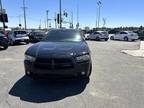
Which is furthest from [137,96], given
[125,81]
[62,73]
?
[62,73]

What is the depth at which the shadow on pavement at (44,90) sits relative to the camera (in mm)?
5500

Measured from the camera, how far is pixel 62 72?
5930 mm

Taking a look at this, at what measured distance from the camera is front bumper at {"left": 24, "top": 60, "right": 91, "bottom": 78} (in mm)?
5943

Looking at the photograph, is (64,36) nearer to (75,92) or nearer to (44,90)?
(44,90)

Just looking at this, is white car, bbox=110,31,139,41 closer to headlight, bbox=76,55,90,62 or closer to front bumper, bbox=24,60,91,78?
headlight, bbox=76,55,90,62

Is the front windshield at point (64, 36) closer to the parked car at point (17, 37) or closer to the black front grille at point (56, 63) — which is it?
the black front grille at point (56, 63)

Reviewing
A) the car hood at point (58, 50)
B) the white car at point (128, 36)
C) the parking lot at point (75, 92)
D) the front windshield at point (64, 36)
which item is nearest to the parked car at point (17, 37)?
the front windshield at point (64, 36)

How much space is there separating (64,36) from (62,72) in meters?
2.35

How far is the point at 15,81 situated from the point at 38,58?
60.7 inches

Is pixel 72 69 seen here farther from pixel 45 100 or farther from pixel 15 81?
pixel 15 81

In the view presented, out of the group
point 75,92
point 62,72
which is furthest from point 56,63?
point 75,92

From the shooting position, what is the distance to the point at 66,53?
19.9 ft

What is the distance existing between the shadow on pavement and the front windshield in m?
1.63

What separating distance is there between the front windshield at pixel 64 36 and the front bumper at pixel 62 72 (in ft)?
5.82
